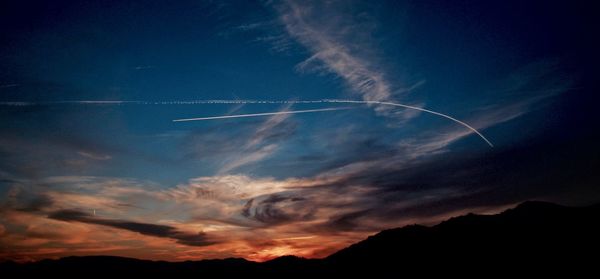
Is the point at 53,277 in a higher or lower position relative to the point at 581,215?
lower

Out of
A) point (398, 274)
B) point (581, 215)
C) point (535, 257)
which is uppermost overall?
point (581, 215)

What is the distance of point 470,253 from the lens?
14062 centimetres

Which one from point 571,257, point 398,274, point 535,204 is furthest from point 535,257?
point 535,204

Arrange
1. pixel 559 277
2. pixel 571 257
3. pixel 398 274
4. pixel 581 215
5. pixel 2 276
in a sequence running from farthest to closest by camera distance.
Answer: pixel 2 276 < pixel 398 274 < pixel 581 215 < pixel 571 257 < pixel 559 277

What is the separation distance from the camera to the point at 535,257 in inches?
4520

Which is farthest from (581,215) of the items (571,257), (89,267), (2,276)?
(2,276)

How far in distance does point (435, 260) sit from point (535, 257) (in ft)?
139

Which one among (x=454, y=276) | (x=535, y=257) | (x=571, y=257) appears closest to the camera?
(x=571, y=257)

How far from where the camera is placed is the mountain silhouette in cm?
11356

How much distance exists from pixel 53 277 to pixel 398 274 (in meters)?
172

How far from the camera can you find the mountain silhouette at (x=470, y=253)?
373 ft

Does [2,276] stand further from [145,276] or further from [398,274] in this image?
[398,274]

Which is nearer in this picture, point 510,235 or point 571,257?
point 571,257

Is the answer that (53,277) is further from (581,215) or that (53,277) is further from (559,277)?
(581,215)
